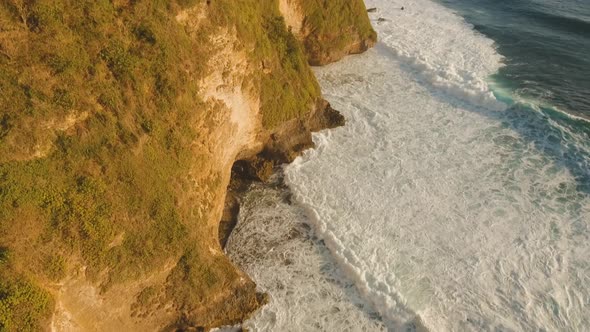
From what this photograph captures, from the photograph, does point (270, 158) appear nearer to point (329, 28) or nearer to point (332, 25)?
A: point (329, 28)

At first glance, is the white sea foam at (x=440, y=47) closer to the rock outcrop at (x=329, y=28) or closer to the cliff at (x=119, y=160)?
the rock outcrop at (x=329, y=28)

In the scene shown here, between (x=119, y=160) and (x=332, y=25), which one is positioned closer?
(x=119, y=160)

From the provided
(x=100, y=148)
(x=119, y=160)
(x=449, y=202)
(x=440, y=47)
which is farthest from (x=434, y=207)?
(x=440, y=47)

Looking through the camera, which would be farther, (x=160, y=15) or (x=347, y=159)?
(x=347, y=159)

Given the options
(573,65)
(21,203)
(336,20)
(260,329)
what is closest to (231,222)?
(260,329)

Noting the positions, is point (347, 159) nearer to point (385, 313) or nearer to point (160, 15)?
point (385, 313)

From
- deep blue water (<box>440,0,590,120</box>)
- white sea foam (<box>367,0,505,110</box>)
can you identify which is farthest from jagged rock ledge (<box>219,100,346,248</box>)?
deep blue water (<box>440,0,590,120</box>)

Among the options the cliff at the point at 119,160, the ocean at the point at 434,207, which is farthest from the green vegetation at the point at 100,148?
the ocean at the point at 434,207
